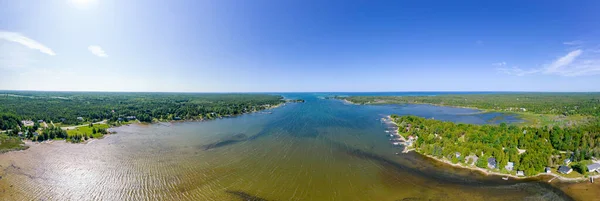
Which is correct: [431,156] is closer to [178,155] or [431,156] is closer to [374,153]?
[374,153]

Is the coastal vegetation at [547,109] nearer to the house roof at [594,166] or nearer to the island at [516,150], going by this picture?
the island at [516,150]

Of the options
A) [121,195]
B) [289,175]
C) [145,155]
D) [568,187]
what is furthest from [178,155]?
[568,187]

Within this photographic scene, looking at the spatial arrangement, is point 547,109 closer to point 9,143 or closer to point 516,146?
point 516,146

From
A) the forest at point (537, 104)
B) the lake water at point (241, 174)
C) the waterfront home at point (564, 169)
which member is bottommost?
the lake water at point (241, 174)

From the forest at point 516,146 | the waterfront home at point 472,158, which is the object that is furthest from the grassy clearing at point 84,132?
the waterfront home at point 472,158

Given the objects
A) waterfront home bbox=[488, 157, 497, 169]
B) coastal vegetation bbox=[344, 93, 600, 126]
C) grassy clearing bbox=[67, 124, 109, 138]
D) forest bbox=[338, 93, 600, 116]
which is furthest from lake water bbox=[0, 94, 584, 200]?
forest bbox=[338, 93, 600, 116]

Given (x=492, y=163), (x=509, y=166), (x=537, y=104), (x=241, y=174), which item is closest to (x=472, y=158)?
(x=492, y=163)
